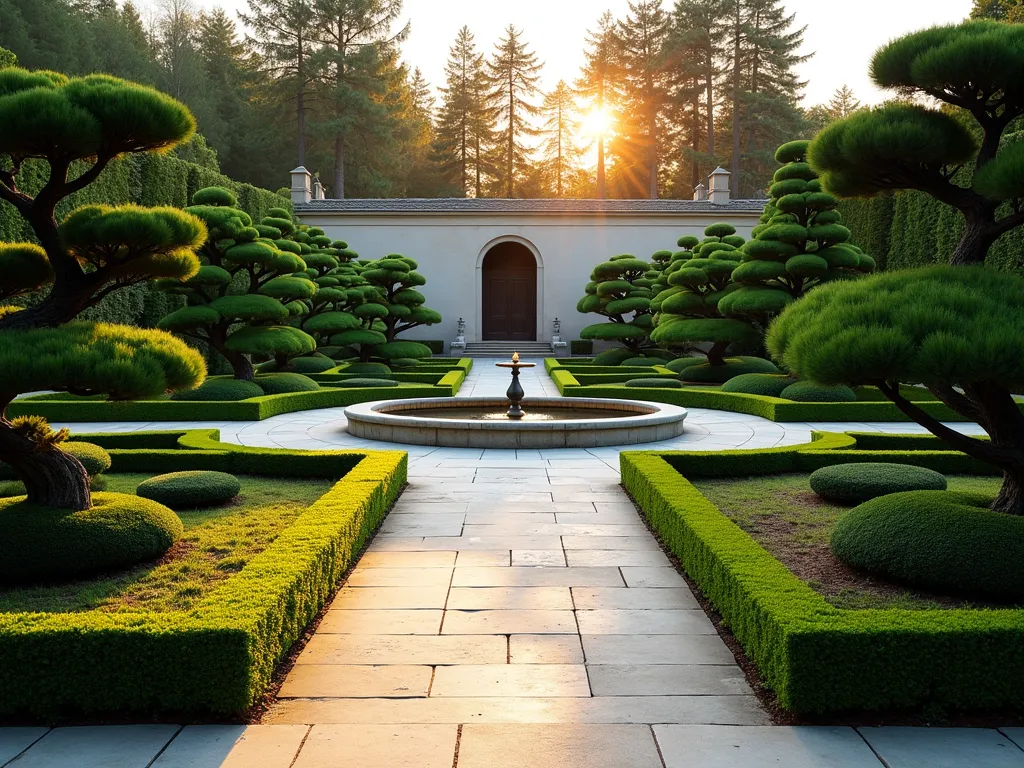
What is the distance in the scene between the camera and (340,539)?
19.8 feet

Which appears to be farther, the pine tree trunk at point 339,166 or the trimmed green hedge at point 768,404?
the pine tree trunk at point 339,166

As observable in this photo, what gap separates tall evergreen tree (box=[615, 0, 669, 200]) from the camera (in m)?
50.1

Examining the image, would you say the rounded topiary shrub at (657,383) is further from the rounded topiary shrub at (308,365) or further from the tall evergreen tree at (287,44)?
the tall evergreen tree at (287,44)

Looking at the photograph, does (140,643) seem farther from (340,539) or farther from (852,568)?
(852,568)

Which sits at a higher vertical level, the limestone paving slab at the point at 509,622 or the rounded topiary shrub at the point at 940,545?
the rounded topiary shrub at the point at 940,545

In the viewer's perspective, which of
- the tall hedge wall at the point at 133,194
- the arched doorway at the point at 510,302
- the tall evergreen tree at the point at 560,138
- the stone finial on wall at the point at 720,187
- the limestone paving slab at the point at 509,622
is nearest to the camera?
the limestone paving slab at the point at 509,622

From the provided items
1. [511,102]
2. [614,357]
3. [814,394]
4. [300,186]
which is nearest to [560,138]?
[511,102]

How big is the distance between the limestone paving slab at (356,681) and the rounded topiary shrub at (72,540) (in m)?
2.02

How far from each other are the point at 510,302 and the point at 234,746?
3450 cm

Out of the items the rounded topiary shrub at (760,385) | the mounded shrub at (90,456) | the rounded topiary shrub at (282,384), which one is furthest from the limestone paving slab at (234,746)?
the rounded topiary shrub at (760,385)

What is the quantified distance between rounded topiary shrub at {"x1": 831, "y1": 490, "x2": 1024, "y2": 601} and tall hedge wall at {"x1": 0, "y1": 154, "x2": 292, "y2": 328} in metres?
16.4

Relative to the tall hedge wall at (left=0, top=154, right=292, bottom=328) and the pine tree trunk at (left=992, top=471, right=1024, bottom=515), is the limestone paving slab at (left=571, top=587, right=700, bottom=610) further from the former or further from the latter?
the tall hedge wall at (left=0, top=154, right=292, bottom=328)

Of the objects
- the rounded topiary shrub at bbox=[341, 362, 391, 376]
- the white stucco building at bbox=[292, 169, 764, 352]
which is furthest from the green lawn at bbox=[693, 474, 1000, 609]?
the white stucco building at bbox=[292, 169, 764, 352]

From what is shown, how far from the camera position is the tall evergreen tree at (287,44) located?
45.0 meters
